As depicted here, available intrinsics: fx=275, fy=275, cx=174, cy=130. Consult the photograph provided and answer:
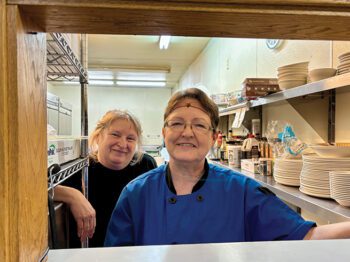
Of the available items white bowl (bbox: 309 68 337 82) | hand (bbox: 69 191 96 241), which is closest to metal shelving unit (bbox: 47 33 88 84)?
hand (bbox: 69 191 96 241)

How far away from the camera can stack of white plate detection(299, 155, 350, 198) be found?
128cm

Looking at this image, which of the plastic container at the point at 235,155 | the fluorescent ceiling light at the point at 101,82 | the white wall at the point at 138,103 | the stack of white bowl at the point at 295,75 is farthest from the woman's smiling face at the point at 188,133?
the white wall at the point at 138,103

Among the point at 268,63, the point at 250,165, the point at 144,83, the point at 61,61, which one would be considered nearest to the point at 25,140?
the point at 61,61

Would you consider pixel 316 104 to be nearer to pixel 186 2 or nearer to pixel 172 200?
pixel 172 200

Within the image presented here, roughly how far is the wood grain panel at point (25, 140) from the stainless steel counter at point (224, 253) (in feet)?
0.30

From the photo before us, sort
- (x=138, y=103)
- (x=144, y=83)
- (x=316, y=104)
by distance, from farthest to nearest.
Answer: (x=138, y=103) → (x=144, y=83) → (x=316, y=104)

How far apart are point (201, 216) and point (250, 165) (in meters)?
1.13

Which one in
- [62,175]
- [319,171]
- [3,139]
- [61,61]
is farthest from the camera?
[61,61]

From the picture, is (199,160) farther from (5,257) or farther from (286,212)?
(5,257)

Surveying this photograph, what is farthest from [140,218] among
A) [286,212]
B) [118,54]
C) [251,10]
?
[118,54]

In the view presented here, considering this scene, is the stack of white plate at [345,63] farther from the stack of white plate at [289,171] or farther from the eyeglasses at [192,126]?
the eyeglasses at [192,126]

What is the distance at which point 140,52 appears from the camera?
5418 millimetres

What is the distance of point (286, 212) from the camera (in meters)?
1.12

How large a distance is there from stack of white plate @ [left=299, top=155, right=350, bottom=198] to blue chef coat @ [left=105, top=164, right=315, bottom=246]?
296mm
